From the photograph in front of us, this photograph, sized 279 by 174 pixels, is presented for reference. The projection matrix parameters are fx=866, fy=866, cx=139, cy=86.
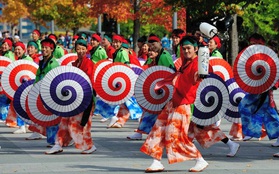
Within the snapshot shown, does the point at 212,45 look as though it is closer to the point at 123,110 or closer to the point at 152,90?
the point at 152,90

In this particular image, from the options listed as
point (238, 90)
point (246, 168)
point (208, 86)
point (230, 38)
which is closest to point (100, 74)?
point (238, 90)

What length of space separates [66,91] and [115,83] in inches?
114

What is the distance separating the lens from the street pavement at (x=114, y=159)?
36.6 ft

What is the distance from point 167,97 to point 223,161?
4.29 ft

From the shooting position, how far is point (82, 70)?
→ 12.7 m

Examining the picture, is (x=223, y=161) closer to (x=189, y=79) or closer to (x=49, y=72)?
(x=189, y=79)

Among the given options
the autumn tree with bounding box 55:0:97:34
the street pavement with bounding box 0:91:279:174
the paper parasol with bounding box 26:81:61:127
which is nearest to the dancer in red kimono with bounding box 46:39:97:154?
the street pavement with bounding box 0:91:279:174

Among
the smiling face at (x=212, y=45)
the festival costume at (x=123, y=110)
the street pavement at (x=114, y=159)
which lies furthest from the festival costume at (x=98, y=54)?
the smiling face at (x=212, y=45)

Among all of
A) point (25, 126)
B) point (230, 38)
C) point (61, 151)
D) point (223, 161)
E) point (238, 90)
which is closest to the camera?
point (223, 161)

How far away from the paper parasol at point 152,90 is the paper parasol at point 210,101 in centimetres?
62

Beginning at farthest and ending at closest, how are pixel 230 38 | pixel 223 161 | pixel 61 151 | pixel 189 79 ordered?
pixel 230 38
pixel 61 151
pixel 223 161
pixel 189 79

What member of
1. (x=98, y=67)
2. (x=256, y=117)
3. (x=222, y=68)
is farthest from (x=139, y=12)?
(x=256, y=117)

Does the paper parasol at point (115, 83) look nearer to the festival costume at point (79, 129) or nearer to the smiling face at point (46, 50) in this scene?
the smiling face at point (46, 50)

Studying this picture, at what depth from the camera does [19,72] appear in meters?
15.7
